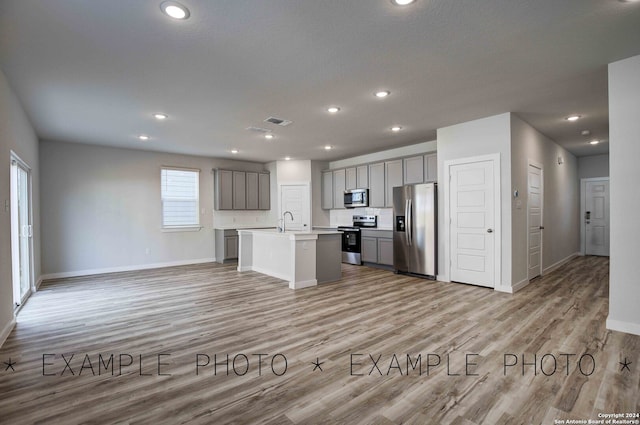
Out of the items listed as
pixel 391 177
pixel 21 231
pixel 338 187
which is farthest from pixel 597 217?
pixel 21 231

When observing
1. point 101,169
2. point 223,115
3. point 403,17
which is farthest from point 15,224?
point 403,17

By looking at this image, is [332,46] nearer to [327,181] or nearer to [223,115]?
[223,115]

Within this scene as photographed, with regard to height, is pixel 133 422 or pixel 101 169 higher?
pixel 101 169

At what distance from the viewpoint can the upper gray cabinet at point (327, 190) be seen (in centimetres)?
838

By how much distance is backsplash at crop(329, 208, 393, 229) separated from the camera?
7.40m

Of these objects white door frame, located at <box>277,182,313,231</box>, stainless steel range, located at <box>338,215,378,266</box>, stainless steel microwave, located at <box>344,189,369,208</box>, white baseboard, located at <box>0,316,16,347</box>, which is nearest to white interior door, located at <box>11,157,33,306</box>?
white baseboard, located at <box>0,316,16,347</box>

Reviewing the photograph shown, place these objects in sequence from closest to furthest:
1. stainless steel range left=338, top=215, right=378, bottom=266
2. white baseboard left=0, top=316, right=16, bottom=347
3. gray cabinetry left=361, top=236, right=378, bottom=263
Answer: white baseboard left=0, top=316, right=16, bottom=347 → gray cabinetry left=361, top=236, right=378, bottom=263 → stainless steel range left=338, top=215, right=378, bottom=266

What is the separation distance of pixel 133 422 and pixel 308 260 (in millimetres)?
3545

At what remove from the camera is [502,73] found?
3307mm

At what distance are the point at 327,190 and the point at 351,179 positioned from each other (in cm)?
90

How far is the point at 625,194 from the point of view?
3.08 m

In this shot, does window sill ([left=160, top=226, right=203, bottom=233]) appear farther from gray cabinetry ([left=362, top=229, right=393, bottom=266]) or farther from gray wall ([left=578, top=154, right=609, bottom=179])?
gray wall ([left=578, top=154, right=609, bottom=179])

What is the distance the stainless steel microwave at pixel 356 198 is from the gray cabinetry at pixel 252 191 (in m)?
2.47

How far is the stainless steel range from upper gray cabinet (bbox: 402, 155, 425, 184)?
4.71 feet
